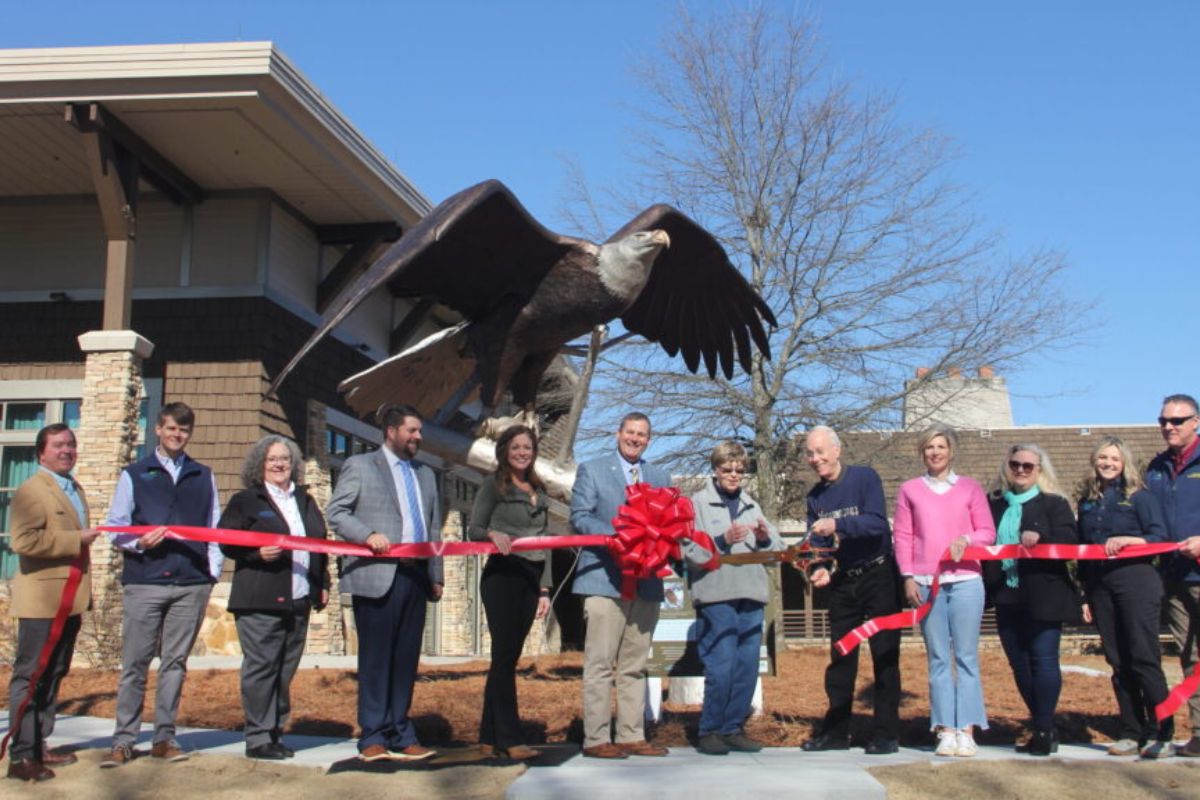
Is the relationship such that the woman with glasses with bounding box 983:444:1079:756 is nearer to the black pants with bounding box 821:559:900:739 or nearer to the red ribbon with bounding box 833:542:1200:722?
the red ribbon with bounding box 833:542:1200:722

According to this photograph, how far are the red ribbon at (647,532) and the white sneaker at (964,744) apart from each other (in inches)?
54.0

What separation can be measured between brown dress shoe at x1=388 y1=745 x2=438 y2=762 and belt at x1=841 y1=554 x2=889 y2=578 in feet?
6.43

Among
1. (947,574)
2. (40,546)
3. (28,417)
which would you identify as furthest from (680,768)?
(28,417)

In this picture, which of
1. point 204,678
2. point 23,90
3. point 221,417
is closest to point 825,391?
point 221,417

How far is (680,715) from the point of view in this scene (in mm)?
6148

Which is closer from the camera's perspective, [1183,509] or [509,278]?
[1183,509]

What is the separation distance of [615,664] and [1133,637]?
220 centimetres

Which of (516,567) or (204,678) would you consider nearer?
(516,567)

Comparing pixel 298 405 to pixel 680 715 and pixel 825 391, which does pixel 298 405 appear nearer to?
pixel 825 391

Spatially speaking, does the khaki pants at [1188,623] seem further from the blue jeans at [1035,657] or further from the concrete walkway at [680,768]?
the blue jeans at [1035,657]

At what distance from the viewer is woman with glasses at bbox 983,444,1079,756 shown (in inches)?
189

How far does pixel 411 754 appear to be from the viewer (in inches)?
168

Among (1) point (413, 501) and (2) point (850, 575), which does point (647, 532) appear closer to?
(1) point (413, 501)

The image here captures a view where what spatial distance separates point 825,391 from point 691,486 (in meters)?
1.96
